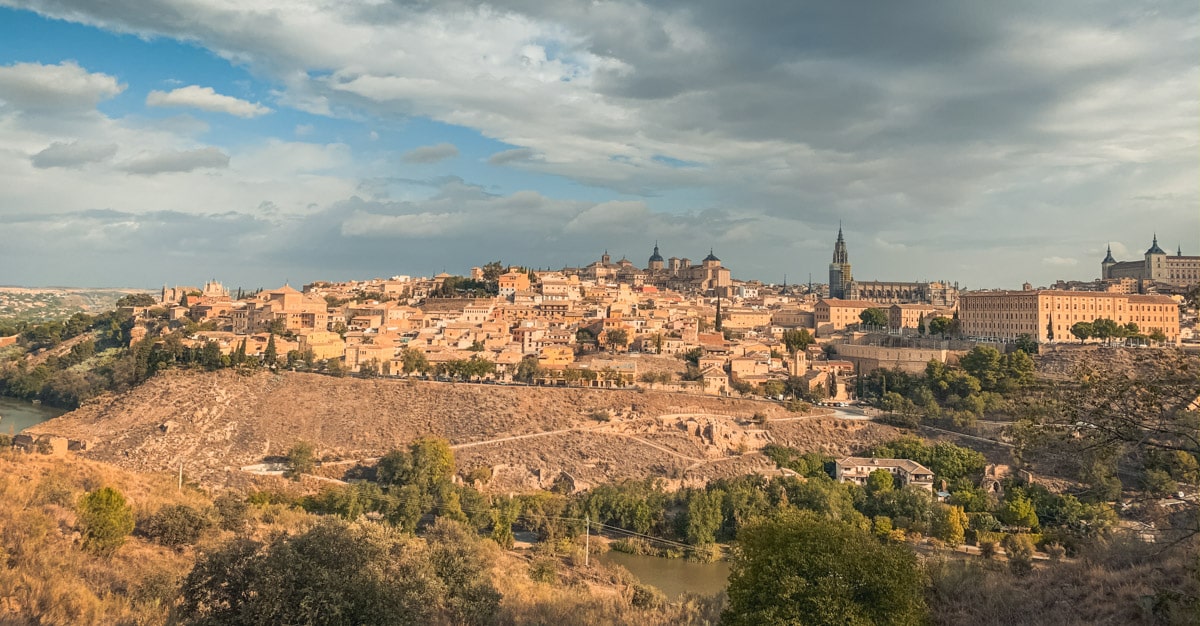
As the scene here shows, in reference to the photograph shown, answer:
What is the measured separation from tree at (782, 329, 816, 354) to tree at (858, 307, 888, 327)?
9855 mm

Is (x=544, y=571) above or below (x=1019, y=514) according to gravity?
above

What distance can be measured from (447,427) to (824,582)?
87.2 feet

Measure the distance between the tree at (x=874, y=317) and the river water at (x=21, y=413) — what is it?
191 ft

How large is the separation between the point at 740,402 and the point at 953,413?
10434 mm

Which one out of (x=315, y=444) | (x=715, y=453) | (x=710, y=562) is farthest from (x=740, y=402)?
(x=315, y=444)

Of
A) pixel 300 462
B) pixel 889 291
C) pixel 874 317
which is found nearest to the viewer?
pixel 300 462

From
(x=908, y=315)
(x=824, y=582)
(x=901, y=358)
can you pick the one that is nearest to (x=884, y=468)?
(x=901, y=358)

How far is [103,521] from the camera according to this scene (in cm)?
1369

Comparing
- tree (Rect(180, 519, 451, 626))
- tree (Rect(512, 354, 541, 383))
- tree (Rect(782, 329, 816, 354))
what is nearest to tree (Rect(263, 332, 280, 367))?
tree (Rect(512, 354, 541, 383))

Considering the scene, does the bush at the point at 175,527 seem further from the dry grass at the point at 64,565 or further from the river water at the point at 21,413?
the river water at the point at 21,413

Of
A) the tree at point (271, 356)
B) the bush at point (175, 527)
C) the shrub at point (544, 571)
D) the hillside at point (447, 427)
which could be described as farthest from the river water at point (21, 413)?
the shrub at point (544, 571)

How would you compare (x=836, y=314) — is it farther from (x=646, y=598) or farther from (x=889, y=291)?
(x=646, y=598)

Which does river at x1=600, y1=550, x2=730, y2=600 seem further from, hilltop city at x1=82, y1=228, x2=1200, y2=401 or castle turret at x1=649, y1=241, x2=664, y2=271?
castle turret at x1=649, y1=241, x2=664, y2=271

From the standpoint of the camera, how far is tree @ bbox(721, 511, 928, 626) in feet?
33.6
